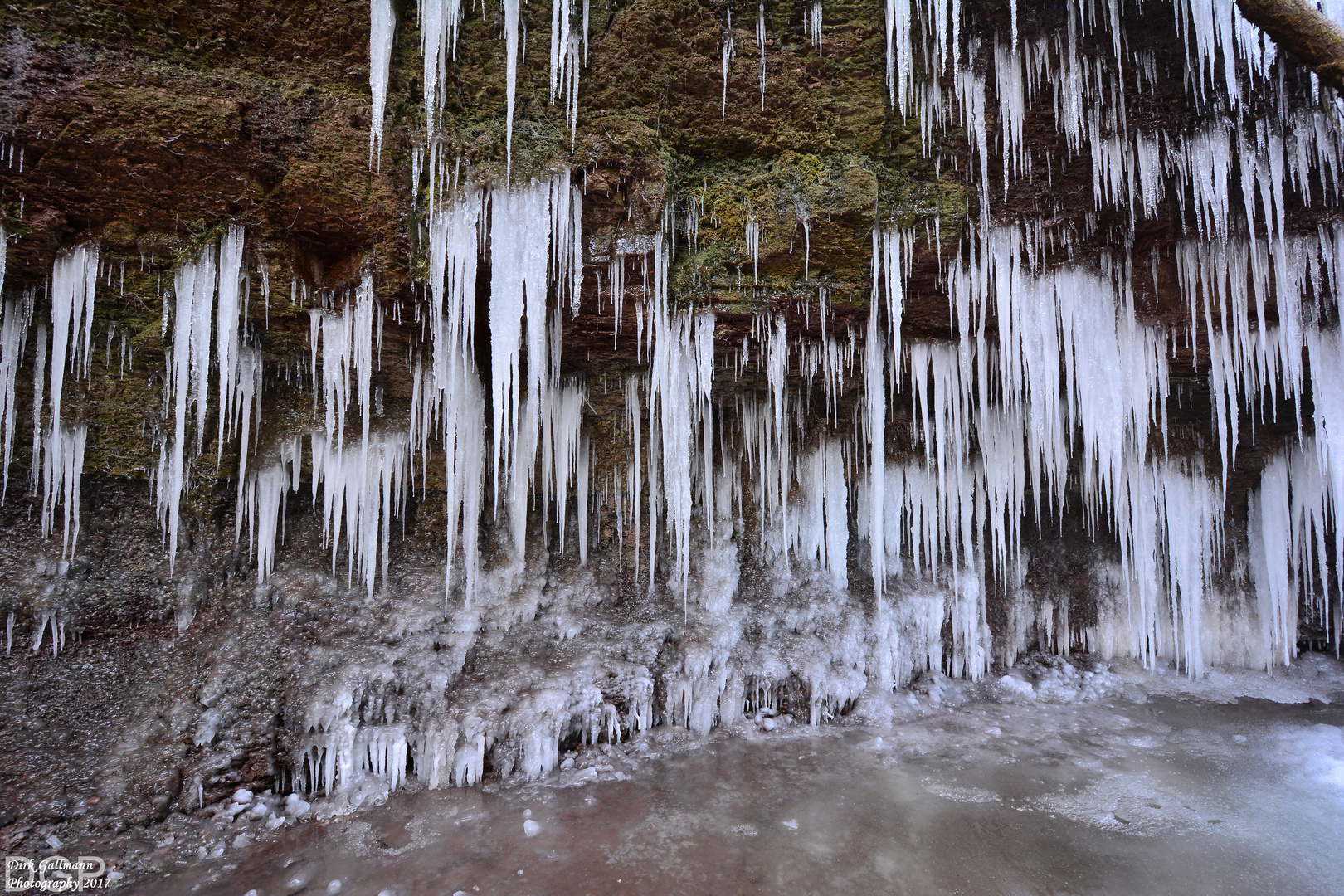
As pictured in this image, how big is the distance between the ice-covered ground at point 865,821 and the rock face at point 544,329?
0.56m

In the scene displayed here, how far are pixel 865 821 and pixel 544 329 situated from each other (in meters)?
4.16

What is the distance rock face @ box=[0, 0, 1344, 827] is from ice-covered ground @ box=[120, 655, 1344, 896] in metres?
0.56

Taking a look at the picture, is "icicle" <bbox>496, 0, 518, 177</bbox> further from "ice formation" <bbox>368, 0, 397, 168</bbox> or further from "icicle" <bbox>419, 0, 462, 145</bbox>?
"ice formation" <bbox>368, 0, 397, 168</bbox>

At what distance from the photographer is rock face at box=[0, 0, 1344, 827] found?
11.8ft

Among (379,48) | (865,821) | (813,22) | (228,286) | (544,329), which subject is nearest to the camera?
(379,48)

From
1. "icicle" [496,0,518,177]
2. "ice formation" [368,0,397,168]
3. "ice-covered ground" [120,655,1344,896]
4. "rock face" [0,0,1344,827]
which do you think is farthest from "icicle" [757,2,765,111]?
"ice-covered ground" [120,655,1344,896]

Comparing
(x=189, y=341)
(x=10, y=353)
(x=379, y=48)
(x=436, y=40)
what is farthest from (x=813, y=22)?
(x=10, y=353)

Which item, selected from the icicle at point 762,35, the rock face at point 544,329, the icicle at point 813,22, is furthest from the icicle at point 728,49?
the icicle at point 813,22

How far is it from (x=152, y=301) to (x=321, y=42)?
2.14m

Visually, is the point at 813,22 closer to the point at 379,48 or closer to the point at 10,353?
the point at 379,48

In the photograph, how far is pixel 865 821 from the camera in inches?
160

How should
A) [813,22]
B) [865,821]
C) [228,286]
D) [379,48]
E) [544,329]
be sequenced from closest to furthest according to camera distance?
[379,48] → [813,22] → [228,286] → [865,821] → [544,329]

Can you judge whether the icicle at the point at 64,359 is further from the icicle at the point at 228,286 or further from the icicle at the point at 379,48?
the icicle at the point at 379,48

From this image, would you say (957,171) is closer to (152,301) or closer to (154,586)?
(152,301)
